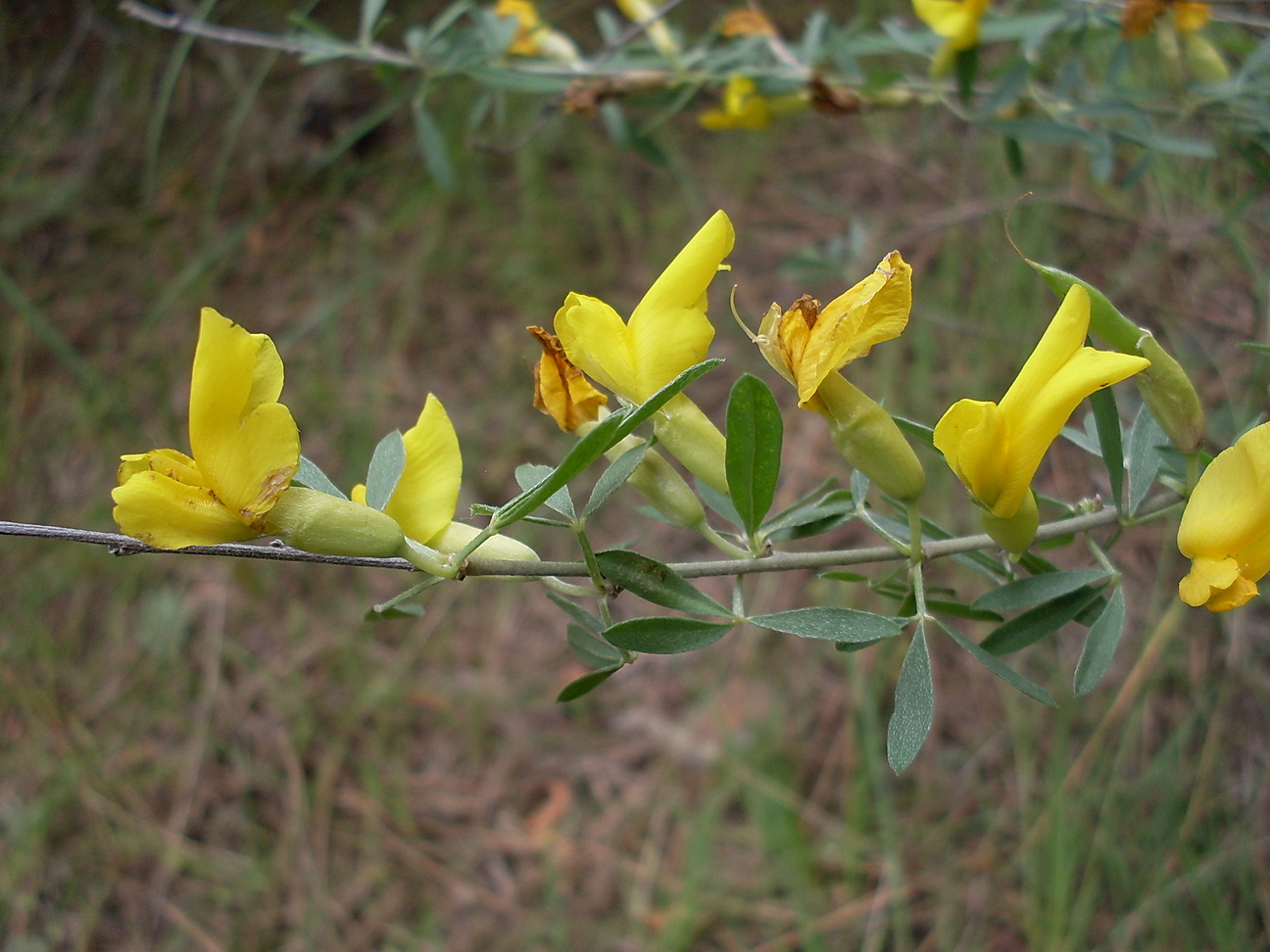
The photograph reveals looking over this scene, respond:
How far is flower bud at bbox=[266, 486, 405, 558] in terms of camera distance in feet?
1.42

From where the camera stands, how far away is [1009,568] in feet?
1.73

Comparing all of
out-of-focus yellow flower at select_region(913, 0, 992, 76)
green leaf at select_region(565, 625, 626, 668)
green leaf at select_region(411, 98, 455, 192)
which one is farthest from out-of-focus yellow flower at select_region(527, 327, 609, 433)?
green leaf at select_region(411, 98, 455, 192)

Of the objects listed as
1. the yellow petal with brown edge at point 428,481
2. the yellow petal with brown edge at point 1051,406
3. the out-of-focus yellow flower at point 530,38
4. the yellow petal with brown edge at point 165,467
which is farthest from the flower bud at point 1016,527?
the out-of-focus yellow flower at point 530,38

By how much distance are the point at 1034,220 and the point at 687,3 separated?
82cm

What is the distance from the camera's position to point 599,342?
0.45 m

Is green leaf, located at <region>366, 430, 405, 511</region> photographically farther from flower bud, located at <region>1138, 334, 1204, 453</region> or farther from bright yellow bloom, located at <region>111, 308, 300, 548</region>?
flower bud, located at <region>1138, 334, 1204, 453</region>

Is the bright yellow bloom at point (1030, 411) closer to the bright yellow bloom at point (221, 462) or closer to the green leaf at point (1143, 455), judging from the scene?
the green leaf at point (1143, 455)

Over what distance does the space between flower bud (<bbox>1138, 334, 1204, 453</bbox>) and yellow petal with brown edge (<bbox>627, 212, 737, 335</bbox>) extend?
0.75ft

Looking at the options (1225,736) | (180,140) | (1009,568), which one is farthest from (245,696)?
(1225,736)

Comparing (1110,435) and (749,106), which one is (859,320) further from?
(749,106)

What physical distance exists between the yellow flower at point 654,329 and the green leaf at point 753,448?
3 cm

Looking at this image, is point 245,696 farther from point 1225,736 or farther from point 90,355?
point 1225,736

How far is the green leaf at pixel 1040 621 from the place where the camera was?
0.55 meters

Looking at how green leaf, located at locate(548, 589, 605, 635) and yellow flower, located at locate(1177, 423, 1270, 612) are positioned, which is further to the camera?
green leaf, located at locate(548, 589, 605, 635)
